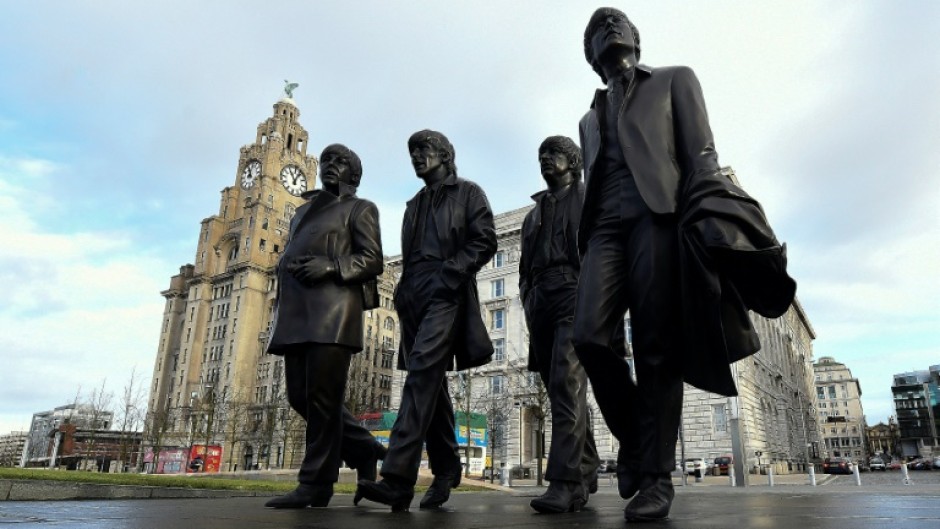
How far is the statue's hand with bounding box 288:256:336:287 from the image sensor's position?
471cm

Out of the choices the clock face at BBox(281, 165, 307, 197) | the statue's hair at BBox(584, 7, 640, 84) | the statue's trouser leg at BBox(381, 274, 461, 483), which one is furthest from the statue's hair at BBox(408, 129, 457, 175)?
the clock face at BBox(281, 165, 307, 197)

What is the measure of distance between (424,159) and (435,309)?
4.72 feet

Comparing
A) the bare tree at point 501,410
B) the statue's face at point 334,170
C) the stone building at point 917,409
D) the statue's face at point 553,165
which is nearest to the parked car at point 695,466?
the bare tree at point 501,410

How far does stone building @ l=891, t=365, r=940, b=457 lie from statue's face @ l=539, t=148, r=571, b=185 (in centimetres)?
16192

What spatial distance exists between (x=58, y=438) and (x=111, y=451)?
1514 cm

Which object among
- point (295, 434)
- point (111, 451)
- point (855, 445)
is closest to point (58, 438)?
point (111, 451)

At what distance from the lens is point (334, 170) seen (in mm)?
5340

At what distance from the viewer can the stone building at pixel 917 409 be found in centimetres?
14025

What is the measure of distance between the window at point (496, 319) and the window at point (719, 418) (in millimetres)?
17620

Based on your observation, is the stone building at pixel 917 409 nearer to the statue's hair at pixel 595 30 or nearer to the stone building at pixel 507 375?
the stone building at pixel 507 375

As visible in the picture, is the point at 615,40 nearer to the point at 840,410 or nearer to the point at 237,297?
the point at 237,297

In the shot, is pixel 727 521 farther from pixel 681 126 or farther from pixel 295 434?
pixel 295 434

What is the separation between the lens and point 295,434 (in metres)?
61.2

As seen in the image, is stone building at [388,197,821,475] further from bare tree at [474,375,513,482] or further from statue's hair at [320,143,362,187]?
statue's hair at [320,143,362,187]
